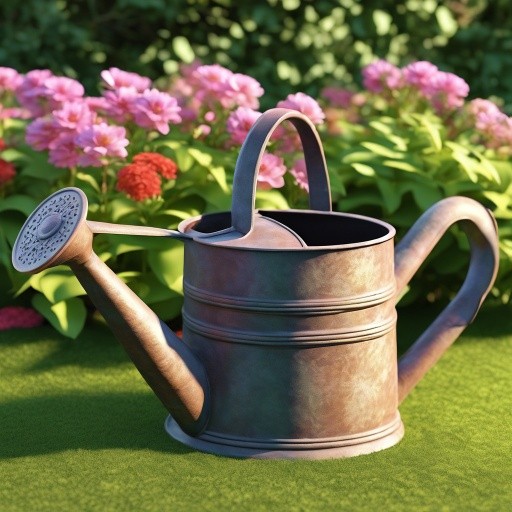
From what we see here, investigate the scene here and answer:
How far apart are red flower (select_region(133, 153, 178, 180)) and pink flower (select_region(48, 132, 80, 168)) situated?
0.23 metres

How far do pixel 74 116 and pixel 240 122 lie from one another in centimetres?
57

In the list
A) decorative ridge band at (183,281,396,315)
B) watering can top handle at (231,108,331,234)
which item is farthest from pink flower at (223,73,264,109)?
decorative ridge band at (183,281,396,315)

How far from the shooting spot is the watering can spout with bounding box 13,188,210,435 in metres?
2.71

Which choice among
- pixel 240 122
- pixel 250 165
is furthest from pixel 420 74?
pixel 250 165

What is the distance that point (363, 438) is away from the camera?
299 cm

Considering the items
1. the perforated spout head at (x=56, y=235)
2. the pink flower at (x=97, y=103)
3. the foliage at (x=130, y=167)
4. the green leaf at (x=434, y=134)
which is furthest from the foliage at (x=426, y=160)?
the perforated spout head at (x=56, y=235)

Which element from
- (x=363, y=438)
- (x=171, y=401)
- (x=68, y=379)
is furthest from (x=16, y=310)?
(x=363, y=438)

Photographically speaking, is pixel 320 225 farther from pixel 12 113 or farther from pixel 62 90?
pixel 12 113

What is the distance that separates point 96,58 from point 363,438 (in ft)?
12.2

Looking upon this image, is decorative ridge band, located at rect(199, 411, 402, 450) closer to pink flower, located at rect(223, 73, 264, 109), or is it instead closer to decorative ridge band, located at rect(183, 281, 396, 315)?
decorative ridge band, located at rect(183, 281, 396, 315)

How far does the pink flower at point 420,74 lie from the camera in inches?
181

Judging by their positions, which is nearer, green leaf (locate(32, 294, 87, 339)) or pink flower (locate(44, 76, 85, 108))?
green leaf (locate(32, 294, 87, 339))

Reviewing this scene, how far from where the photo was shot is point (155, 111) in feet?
12.9

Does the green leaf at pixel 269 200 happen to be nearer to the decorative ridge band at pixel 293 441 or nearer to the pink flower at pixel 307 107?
the pink flower at pixel 307 107
